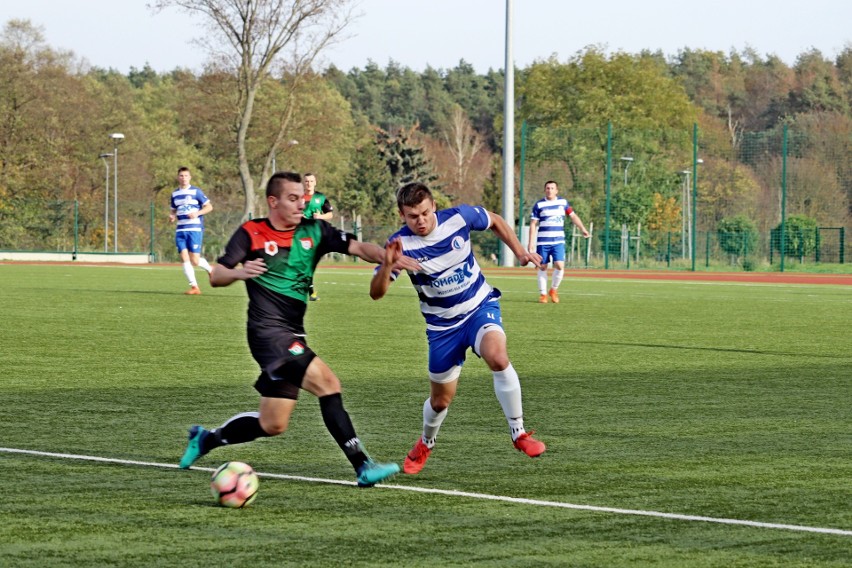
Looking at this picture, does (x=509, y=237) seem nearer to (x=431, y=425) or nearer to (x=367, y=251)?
(x=431, y=425)

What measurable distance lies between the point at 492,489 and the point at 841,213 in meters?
49.4

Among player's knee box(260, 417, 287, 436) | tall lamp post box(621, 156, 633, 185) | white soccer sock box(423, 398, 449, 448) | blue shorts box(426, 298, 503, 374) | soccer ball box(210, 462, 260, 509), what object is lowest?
soccer ball box(210, 462, 260, 509)

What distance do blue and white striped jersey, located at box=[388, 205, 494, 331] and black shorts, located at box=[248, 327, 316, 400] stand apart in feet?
3.29

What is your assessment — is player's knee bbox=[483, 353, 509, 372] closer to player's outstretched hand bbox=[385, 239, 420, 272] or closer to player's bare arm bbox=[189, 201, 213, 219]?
player's outstretched hand bbox=[385, 239, 420, 272]

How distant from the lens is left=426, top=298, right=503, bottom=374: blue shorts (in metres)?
7.91

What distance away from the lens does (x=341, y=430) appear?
708 cm

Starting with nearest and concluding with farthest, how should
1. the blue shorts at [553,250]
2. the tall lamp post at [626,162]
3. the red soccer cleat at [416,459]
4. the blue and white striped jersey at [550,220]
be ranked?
1. the red soccer cleat at [416,459]
2. the blue and white striped jersey at [550,220]
3. the blue shorts at [553,250]
4. the tall lamp post at [626,162]

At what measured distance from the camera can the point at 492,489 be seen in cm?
697

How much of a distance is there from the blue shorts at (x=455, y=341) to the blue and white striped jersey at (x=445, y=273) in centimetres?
4

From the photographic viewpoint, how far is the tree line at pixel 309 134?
182 ft

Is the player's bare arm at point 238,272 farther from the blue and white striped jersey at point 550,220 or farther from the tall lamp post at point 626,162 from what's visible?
the tall lamp post at point 626,162

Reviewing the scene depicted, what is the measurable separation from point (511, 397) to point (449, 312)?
0.60 meters

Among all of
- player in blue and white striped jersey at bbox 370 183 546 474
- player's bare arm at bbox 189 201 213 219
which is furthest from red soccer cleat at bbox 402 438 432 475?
player's bare arm at bbox 189 201 213 219

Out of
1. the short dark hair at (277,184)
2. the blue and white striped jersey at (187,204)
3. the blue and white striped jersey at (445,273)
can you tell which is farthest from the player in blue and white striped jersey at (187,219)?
the short dark hair at (277,184)
